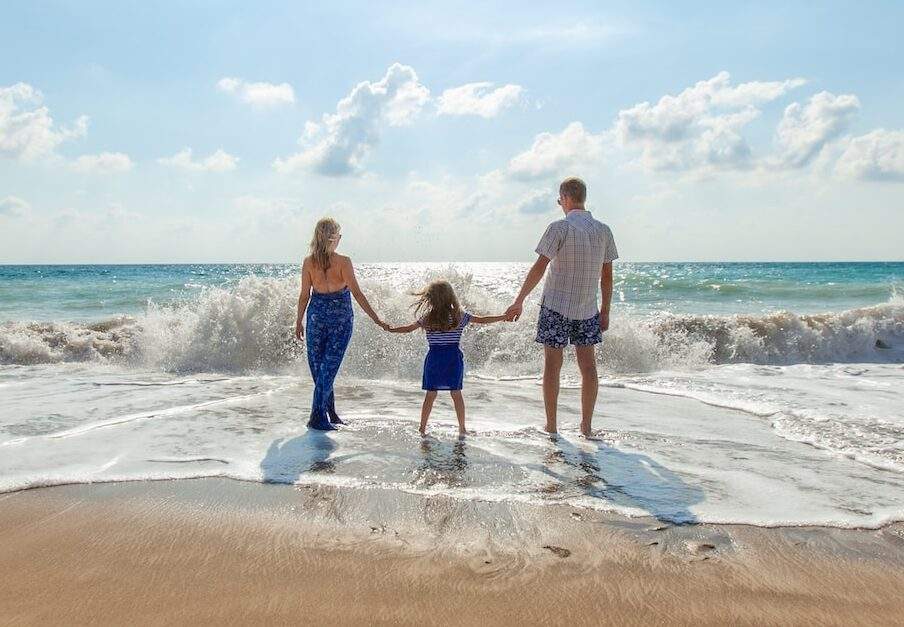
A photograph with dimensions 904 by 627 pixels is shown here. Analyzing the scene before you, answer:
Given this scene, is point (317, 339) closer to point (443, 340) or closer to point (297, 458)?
point (443, 340)

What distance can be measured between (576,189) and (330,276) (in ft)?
7.26

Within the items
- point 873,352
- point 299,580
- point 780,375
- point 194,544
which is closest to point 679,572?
point 299,580

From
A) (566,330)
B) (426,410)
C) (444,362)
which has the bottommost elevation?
(426,410)

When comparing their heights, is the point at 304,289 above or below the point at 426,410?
above

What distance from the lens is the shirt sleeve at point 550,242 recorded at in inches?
212

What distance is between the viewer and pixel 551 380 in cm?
563

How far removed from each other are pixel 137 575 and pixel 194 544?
36cm

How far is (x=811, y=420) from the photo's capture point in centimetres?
633

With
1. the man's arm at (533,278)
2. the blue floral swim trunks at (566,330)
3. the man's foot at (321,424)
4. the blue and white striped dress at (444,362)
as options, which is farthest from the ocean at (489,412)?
the man's arm at (533,278)

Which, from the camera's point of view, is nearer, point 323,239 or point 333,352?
point 323,239

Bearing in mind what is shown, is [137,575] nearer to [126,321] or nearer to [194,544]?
[194,544]

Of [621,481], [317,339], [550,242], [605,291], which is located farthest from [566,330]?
[317,339]

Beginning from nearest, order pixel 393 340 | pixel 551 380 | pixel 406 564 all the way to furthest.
A: 1. pixel 406 564
2. pixel 551 380
3. pixel 393 340

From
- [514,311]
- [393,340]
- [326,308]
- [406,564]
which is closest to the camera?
[406,564]
